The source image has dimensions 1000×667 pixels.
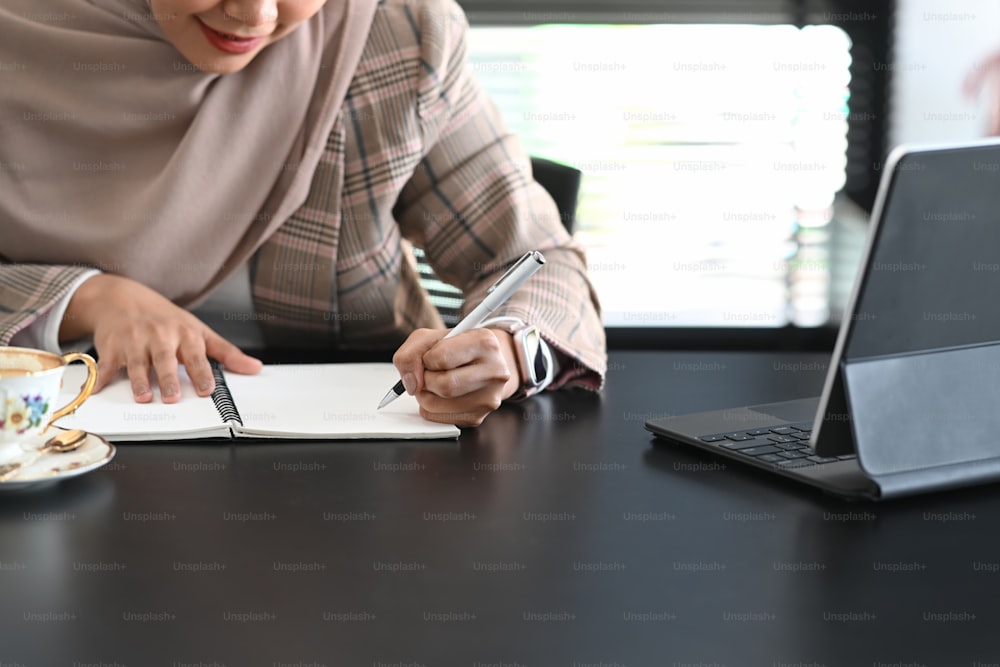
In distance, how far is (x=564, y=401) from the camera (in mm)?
1208

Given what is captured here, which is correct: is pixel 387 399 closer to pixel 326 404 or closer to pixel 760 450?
pixel 326 404

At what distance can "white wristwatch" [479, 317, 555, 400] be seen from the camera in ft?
3.87

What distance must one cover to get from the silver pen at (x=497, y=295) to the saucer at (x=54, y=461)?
0.92 ft

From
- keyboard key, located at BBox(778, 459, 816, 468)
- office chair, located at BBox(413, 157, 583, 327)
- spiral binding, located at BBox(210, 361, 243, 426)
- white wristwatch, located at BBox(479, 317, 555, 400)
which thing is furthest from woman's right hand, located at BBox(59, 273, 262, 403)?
keyboard key, located at BBox(778, 459, 816, 468)

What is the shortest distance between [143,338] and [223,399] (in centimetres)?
15

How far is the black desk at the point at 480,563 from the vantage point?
0.65m

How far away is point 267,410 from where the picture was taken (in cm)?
110

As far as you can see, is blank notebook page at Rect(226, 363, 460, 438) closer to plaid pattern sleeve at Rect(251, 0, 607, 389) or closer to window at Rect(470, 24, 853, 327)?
plaid pattern sleeve at Rect(251, 0, 607, 389)

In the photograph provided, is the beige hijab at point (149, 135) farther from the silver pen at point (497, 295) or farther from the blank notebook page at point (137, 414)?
the silver pen at point (497, 295)

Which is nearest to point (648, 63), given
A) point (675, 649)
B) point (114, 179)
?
point (114, 179)

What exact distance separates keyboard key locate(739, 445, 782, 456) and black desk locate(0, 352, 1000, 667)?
26 mm

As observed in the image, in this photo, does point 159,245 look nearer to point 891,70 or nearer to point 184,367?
point 184,367

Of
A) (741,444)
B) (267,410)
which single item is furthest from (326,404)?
(741,444)

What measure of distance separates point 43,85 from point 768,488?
42.3 inches
